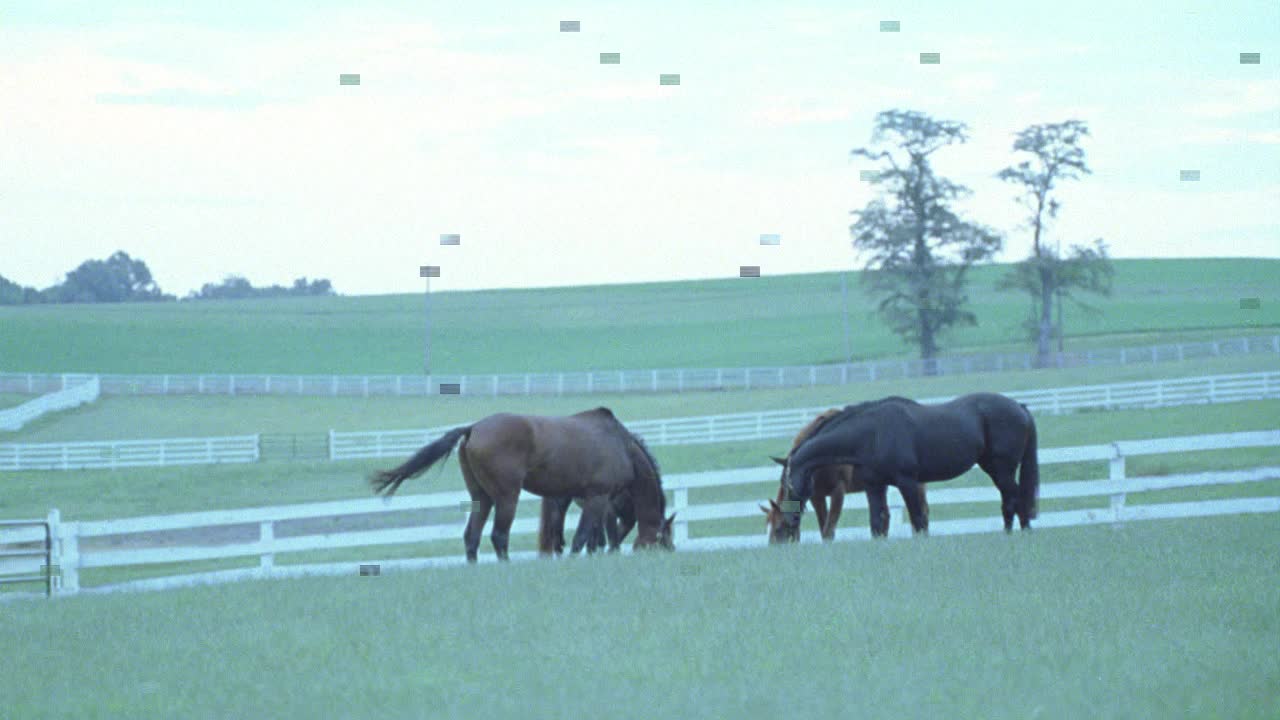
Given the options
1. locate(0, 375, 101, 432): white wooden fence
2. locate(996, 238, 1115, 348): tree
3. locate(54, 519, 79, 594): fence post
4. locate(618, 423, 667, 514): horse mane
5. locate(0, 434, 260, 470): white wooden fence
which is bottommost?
locate(0, 434, 260, 470): white wooden fence

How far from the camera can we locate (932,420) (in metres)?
14.9

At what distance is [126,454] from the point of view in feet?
135

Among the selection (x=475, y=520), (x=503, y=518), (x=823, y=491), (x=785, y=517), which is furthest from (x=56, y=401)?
(x=785, y=517)

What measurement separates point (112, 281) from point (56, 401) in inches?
3089

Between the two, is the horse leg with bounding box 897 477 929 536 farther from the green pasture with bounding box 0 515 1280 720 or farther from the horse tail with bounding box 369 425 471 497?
the horse tail with bounding box 369 425 471 497

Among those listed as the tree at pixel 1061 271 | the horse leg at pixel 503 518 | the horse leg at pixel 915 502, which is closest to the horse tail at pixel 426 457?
the horse leg at pixel 503 518

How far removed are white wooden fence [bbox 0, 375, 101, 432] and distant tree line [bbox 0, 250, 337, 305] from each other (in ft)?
212

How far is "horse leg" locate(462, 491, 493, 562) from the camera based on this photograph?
13.9m

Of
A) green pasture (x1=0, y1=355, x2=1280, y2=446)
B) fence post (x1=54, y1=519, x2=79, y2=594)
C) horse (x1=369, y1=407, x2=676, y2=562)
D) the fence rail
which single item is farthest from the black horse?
the fence rail

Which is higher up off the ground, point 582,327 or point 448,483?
point 582,327

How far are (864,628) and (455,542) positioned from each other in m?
17.3

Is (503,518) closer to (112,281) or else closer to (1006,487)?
(1006,487)

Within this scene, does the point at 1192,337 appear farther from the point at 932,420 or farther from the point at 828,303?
the point at 932,420

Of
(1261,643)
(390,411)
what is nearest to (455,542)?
(1261,643)
